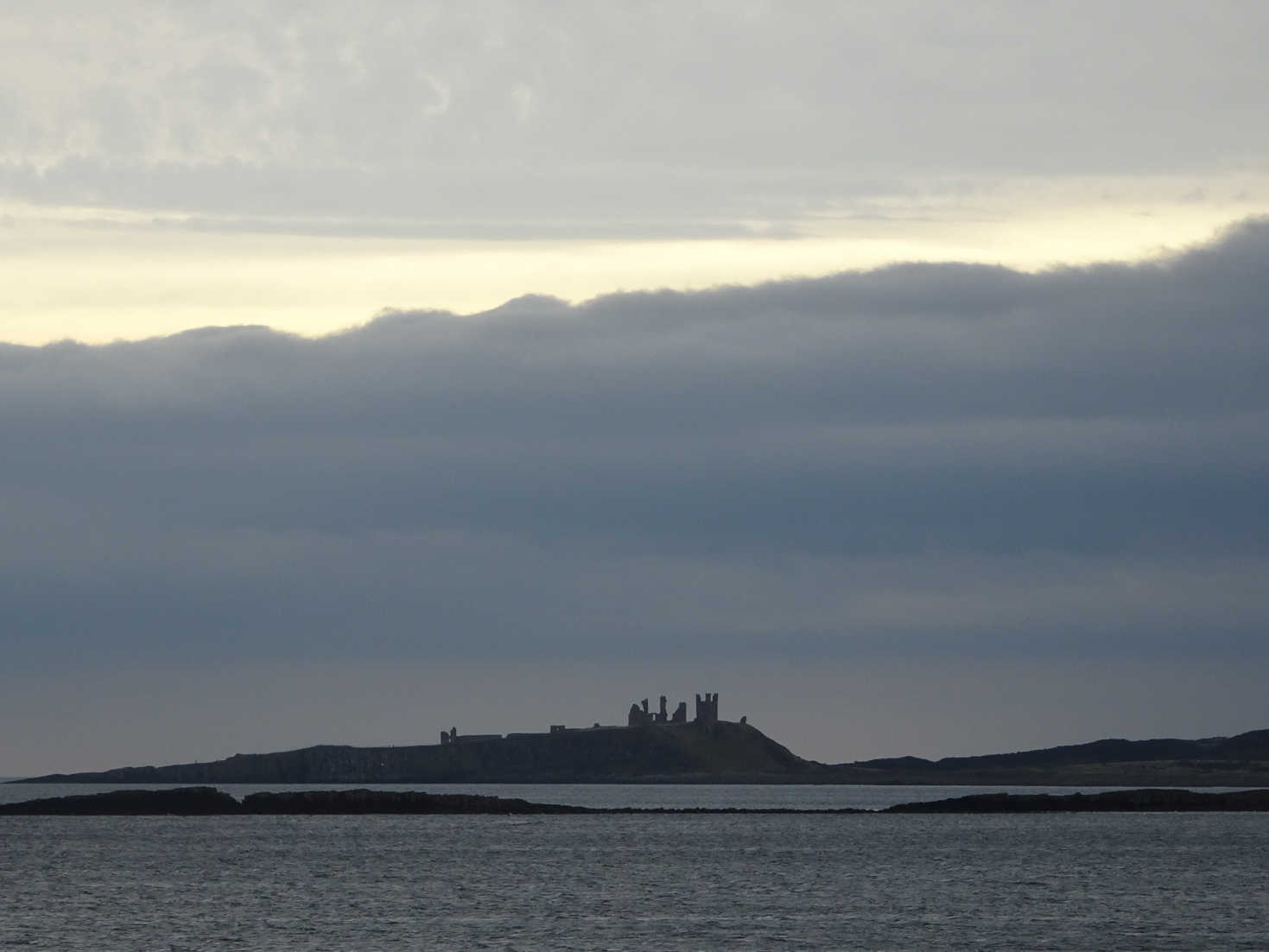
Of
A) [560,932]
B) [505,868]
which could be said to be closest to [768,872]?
[505,868]

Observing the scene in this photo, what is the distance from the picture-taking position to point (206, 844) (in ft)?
486

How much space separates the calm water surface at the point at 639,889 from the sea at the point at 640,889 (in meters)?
0.25

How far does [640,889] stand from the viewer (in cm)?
10219

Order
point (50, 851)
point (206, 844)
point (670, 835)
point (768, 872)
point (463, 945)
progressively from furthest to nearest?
point (670, 835)
point (206, 844)
point (50, 851)
point (768, 872)
point (463, 945)

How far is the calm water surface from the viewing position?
78125mm

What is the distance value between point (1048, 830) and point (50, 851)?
82.4 metres

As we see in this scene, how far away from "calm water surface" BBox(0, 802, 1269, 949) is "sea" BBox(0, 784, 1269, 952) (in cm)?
25

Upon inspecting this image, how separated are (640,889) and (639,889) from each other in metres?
0.04

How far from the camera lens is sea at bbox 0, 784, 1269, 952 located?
7800cm

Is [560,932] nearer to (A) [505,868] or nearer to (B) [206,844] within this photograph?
(A) [505,868]

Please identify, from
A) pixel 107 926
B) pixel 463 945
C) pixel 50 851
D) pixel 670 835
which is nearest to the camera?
pixel 463 945

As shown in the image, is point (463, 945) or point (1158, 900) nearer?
point (463, 945)

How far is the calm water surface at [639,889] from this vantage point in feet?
256

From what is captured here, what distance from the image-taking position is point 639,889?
102188 millimetres
